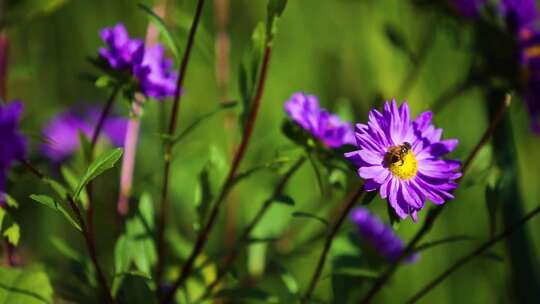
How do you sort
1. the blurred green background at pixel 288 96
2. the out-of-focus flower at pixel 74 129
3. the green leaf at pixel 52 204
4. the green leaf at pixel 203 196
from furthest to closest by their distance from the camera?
the out-of-focus flower at pixel 74 129 < the blurred green background at pixel 288 96 < the green leaf at pixel 203 196 < the green leaf at pixel 52 204

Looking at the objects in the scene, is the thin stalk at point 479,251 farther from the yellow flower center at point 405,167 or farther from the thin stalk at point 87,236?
the thin stalk at point 87,236

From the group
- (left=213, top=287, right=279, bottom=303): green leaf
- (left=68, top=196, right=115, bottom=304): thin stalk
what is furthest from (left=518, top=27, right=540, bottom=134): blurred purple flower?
(left=68, top=196, right=115, bottom=304): thin stalk

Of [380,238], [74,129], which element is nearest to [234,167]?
Answer: [380,238]

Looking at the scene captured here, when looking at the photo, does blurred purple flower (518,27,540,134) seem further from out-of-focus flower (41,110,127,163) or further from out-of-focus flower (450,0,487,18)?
out-of-focus flower (41,110,127,163)

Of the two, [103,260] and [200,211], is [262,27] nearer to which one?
[200,211]

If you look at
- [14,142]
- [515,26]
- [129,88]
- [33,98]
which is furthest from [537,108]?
[33,98]

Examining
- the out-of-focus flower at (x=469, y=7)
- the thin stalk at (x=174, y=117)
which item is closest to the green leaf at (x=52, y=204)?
the thin stalk at (x=174, y=117)
